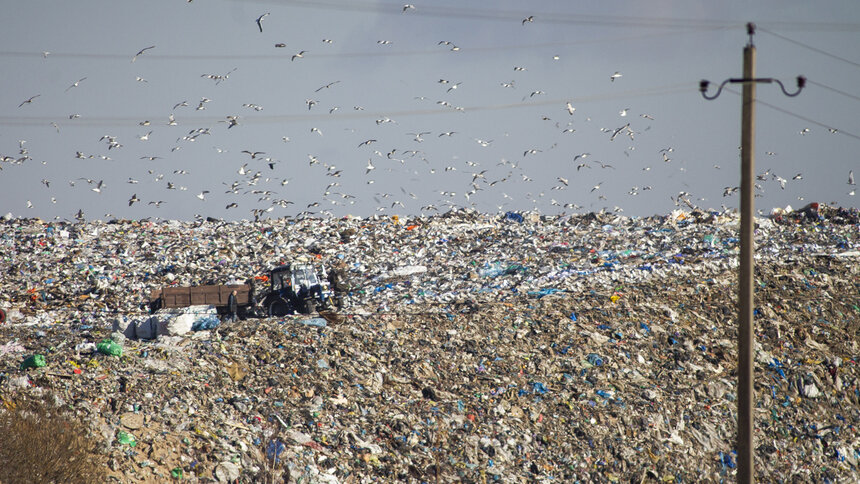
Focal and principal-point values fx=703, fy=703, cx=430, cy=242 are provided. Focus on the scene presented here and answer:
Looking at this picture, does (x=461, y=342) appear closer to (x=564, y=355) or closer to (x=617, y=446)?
(x=564, y=355)

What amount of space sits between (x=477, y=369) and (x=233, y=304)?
7.89m

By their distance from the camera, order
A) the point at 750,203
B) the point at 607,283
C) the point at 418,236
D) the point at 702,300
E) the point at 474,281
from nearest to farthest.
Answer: the point at 750,203 < the point at 702,300 < the point at 607,283 < the point at 474,281 < the point at 418,236

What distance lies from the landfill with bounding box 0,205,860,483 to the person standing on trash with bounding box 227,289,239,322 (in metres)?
0.80

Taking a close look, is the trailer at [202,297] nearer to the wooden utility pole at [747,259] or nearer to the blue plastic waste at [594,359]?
the blue plastic waste at [594,359]

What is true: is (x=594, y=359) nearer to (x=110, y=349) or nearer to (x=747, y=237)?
(x=747, y=237)

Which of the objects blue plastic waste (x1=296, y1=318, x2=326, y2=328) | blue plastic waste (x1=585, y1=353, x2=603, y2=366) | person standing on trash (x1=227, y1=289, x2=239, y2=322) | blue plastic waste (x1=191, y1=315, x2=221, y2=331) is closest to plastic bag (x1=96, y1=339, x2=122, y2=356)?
blue plastic waste (x1=296, y1=318, x2=326, y2=328)

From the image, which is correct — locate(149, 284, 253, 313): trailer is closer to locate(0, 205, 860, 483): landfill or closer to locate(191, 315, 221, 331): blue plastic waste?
locate(0, 205, 860, 483): landfill

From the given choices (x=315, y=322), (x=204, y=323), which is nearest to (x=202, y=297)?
(x=204, y=323)

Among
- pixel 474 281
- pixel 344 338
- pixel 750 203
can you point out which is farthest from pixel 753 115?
pixel 474 281

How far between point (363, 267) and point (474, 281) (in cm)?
403

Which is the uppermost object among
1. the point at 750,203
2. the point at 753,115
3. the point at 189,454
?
the point at 753,115

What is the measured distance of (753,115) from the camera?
6.05 m

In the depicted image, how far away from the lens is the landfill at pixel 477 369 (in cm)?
909

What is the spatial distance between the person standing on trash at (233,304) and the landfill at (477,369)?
797 millimetres
